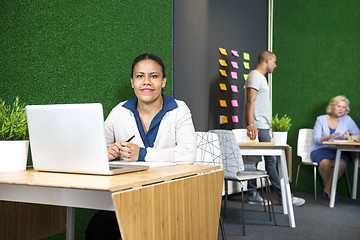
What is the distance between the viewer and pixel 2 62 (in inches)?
77.3

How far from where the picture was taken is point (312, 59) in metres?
5.92

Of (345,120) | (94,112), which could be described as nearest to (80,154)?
(94,112)

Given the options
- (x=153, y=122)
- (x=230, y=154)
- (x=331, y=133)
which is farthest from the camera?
(x=331, y=133)

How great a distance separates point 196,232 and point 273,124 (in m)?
2.78

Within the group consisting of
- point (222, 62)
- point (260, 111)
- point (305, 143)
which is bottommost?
point (305, 143)

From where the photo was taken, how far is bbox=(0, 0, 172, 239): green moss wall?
202 cm

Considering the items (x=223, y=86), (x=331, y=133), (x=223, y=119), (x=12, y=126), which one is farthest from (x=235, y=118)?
(x=12, y=126)

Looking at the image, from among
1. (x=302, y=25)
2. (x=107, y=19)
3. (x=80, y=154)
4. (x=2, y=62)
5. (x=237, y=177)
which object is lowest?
(x=237, y=177)

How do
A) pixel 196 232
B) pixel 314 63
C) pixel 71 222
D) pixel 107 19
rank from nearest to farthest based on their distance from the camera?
pixel 196 232 < pixel 71 222 < pixel 107 19 < pixel 314 63

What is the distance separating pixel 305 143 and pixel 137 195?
4.67 m

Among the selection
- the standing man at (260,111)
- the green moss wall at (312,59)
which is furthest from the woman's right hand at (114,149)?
the green moss wall at (312,59)

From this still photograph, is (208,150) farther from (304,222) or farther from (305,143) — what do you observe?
(305,143)

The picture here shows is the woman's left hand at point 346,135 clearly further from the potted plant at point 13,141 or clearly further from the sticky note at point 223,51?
the potted plant at point 13,141

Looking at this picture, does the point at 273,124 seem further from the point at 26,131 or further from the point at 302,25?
the point at 26,131
